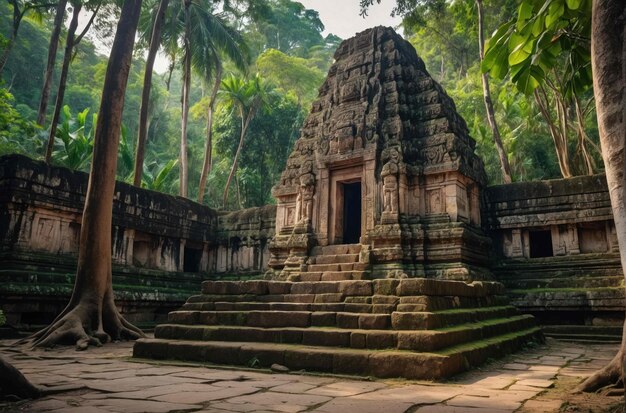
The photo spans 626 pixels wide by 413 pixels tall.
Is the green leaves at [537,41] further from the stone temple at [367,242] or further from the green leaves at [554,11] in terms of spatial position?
the stone temple at [367,242]

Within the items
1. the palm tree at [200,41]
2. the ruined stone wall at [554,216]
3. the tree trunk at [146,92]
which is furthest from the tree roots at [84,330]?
the palm tree at [200,41]

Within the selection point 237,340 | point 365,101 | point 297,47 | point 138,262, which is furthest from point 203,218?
point 297,47

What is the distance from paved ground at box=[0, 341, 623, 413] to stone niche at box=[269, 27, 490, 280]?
3.90m

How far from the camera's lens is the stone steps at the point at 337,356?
5082mm

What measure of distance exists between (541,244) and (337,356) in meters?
9.74

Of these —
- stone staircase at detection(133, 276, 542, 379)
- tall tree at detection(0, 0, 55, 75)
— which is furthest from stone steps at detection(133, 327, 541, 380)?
tall tree at detection(0, 0, 55, 75)

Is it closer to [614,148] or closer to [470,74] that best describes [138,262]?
[614,148]

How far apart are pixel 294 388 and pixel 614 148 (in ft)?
11.7

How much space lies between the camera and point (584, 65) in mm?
5051

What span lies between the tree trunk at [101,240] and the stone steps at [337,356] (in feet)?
8.43

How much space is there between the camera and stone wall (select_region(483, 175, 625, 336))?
9977 mm

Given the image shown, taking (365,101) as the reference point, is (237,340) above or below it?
below

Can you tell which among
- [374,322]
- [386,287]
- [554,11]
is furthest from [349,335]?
[554,11]

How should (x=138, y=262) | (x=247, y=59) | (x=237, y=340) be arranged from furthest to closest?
(x=247, y=59) < (x=138, y=262) < (x=237, y=340)
